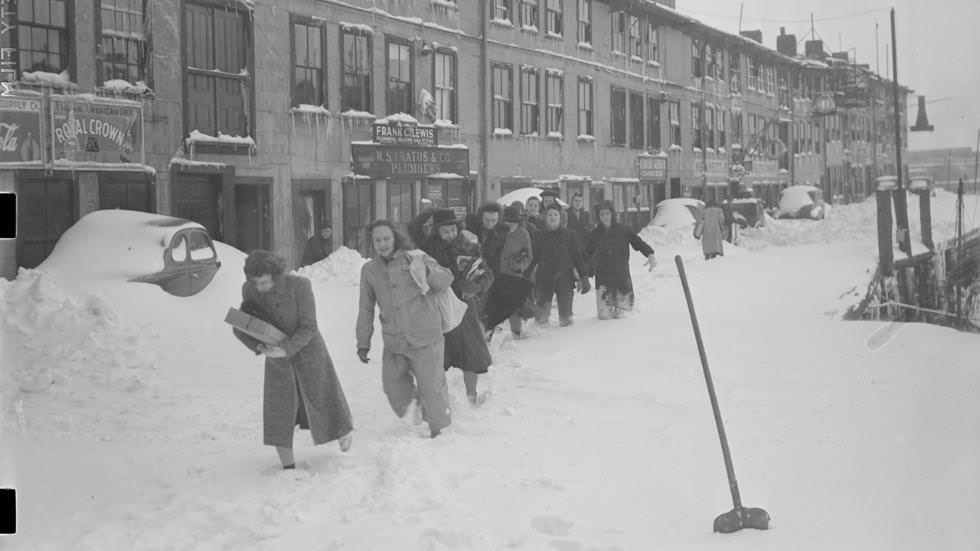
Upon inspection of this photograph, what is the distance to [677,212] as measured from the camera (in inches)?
1156

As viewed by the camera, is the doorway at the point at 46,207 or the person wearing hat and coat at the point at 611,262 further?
the person wearing hat and coat at the point at 611,262

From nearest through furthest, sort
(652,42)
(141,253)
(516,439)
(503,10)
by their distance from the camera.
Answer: (516,439) → (141,253) → (503,10) → (652,42)

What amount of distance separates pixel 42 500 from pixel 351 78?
12.9 m

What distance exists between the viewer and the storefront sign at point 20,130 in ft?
30.4

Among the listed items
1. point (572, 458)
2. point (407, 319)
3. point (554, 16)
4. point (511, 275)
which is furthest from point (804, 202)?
point (554, 16)

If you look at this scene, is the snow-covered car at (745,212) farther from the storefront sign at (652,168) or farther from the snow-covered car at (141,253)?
the snow-covered car at (141,253)

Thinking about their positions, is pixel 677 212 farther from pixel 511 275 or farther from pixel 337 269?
pixel 511 275

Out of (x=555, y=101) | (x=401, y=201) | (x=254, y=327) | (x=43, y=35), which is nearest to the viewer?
(x=254, y=327)

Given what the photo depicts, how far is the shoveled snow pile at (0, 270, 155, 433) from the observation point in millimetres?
7602

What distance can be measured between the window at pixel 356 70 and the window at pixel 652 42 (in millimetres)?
15052

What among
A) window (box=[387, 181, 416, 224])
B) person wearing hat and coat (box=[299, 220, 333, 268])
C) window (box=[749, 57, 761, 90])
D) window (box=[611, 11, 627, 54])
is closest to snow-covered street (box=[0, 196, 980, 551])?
person wearing hat and coat (box=[299, 220, 333, 268])

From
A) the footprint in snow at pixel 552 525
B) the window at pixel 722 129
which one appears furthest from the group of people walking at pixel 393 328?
the window at pixel 722 129

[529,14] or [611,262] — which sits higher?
[529,14]

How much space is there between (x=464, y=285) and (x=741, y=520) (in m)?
3.60
